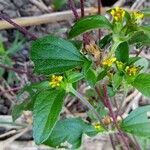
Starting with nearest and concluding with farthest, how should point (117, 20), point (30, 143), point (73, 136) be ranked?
point (117, 20)
point (73, 136)
point (30, 143)

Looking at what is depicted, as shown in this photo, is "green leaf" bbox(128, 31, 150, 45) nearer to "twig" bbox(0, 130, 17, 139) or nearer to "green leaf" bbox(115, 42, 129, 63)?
"green leaf" bbox(115, 42, 129, 63)

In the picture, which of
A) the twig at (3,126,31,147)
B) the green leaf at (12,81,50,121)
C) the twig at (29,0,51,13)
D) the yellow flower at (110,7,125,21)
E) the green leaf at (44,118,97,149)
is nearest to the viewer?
the yellow flower at (110,7,125,21)

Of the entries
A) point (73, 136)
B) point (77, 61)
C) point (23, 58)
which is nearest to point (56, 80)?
point (77, 61)

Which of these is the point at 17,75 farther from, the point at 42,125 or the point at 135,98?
the point at 42,125

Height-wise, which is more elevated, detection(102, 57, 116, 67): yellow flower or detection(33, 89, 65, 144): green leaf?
detection(102, 57, 116, 67): yellow flower

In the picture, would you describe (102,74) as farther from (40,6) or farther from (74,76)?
(40,6)

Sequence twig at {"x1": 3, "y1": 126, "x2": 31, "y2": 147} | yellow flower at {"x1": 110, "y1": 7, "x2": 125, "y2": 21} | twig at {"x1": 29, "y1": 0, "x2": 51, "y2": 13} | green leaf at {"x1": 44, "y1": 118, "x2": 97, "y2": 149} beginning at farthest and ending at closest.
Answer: twig at {"x1": 29, "y1": 0, "x2": 51, "y2": 13}, twig at {"x1": 3, "y1": 126, "x2": 31, "y2": 147}, green leaf at {"x1": 44, "y1": 118, "x2": 97, "y2": 149}, yellow flower at {"x1": 110, "y1": 7, "x2": 125, "y2": 21}

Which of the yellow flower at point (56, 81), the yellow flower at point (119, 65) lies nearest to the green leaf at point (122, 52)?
the yellow flower at point (119, 65)

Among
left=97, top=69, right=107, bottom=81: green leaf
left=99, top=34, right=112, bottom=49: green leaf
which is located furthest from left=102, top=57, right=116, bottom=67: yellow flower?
left=99, top=34, right=112, bottom=49: green leaf
